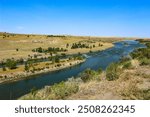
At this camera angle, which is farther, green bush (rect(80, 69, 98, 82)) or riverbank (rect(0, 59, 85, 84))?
riverbank (rect(0, 59, 85, 84))

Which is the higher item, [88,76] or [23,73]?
[88,76]

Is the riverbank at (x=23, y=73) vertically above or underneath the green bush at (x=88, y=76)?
underneath

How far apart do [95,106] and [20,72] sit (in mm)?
37640

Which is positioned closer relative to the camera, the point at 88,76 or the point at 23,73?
the point at 88,76

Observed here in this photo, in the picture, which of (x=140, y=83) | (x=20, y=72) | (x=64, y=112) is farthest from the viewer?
(x=20, y=72)

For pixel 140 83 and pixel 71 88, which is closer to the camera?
pixel 71 88

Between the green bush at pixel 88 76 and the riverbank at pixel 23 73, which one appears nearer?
the green bush at pixel 88 76

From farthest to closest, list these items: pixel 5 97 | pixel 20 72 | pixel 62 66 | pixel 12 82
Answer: pixel 62 66, pixel 20 72, pixel 12 82, pixel 5 97

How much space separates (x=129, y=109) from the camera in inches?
286

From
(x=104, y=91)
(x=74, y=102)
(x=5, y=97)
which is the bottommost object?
(x=5, y=97)

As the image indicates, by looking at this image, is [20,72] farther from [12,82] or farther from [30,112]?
[30,112]

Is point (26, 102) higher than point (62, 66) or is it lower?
higher

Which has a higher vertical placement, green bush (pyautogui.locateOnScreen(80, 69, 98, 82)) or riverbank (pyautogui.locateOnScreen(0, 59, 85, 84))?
green bush (pyautogui.locateOnScreen(80, 69, 98, 82))

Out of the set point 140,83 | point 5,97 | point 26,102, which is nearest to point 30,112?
point 26,102
